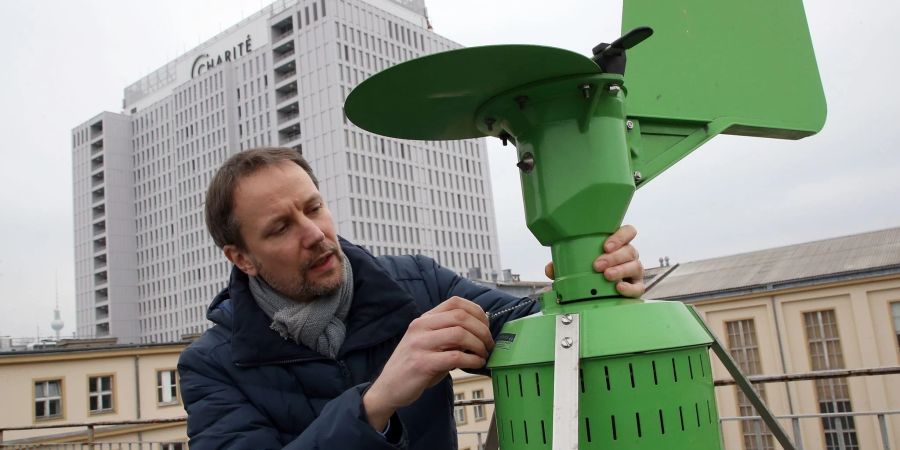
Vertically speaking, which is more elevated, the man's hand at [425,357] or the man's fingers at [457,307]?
the man's fingers at [457,307]

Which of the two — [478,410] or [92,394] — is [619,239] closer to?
[92,394]

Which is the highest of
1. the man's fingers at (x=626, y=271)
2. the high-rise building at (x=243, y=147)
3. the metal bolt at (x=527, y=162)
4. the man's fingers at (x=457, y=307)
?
the high-rise building at (x=243, y=147)

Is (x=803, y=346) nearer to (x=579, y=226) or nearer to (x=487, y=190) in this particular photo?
(x=579, y=226)

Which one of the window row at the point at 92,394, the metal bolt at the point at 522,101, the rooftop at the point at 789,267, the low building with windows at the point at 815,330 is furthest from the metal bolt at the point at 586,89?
the rooftop at the point at 789,267

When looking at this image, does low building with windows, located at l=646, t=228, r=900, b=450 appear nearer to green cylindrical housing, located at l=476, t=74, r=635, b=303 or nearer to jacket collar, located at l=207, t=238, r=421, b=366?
jacket collar, located at l=207, t=238, r=421, b=366

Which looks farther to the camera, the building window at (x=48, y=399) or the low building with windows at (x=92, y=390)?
the building window at (x=48, y=399)

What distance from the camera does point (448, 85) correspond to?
4.50ft

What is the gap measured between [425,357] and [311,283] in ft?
1.59

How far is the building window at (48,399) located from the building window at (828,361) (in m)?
29.5

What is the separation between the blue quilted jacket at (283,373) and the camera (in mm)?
1521

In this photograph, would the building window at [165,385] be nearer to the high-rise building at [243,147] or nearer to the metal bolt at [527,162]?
the metal bolt at [527,162]

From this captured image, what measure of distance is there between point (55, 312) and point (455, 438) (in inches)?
3432

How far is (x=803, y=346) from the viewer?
2909 cm

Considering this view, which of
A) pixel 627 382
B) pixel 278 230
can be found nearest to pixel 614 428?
pixel 627 382
